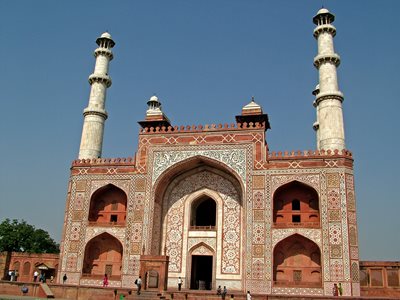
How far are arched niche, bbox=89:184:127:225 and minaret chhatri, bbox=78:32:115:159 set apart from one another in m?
2.08

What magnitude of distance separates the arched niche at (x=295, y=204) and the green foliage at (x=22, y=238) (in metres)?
24.9

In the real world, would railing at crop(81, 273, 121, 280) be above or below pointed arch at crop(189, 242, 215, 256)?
below

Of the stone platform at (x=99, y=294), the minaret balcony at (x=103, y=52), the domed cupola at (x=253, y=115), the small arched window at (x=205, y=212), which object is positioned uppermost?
the minaret balcony at (x=103, y=52)

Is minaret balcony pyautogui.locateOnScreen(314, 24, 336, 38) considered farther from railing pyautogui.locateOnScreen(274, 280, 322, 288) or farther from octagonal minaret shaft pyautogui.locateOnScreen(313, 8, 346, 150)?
railing pyautogui.locateOnScreen(274, 280, 322, 288)

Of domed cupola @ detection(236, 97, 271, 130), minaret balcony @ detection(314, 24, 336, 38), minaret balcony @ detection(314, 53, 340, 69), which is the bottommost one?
domed cupola @ detection(236, 97, 271, 130)

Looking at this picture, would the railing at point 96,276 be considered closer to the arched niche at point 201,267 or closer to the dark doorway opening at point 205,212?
the arched niche at point 201,267

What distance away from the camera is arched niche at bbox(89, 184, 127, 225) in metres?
20.9

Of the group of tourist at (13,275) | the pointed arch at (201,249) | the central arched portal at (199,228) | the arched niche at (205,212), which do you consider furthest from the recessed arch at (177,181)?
the group of tourist at (13,275)

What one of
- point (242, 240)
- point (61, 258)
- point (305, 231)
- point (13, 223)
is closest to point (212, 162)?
point (242, 240)

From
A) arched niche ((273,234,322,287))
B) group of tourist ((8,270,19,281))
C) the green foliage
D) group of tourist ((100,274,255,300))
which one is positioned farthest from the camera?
the green foliage

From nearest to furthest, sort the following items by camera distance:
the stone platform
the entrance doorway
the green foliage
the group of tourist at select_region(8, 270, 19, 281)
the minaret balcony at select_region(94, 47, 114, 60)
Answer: the stone platform → the entrance doorway → the group of tourist at select_region(8, 270, 19, 281) → the minaret balcony at select_region(94, 47, 114, 60) → the green foliage

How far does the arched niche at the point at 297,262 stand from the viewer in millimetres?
18094

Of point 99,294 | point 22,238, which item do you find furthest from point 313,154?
point 22,238

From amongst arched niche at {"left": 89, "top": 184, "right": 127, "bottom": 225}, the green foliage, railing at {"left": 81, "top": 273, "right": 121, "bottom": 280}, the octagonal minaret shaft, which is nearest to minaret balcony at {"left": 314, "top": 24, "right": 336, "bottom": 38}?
the octagonal minaret shaft
